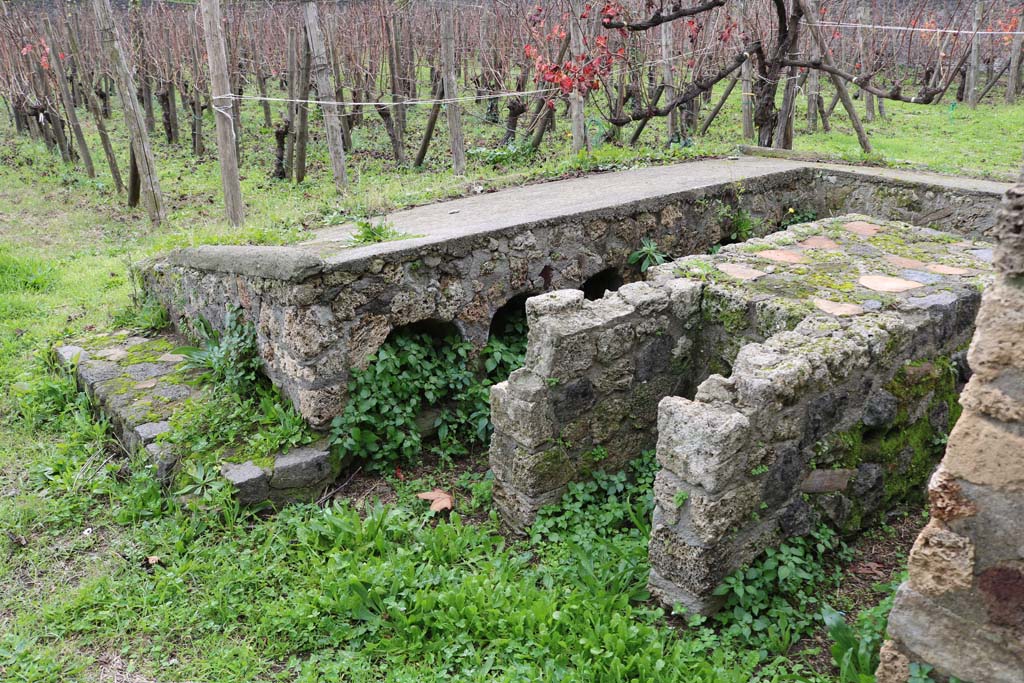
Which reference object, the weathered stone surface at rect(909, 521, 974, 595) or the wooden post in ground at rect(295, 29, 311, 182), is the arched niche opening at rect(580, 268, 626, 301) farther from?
the wooden post in ground at rect(295, 29, 311, 182)

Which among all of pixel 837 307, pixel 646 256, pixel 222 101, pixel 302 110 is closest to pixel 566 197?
pixel 646 256

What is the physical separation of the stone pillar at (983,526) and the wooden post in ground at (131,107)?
356 inches

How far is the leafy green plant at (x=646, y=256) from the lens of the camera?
17.1 feet

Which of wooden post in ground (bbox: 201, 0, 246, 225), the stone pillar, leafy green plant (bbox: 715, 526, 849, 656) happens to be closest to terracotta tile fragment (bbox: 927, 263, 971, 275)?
leafy green plant (bbox: 715, 526, 849, 656)

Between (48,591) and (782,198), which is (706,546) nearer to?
(48,591)

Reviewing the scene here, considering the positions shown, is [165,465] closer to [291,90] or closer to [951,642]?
[951,642]

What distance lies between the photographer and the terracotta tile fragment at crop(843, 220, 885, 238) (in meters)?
4.68

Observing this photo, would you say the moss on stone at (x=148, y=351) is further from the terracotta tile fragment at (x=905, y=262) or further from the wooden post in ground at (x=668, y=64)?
the wooden post in ground at (x=668, y=64)

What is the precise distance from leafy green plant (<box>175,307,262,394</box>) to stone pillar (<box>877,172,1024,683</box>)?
354cm

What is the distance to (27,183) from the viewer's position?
11.7 metres

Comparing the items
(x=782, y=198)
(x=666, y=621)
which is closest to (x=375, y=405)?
(x=666, y=621)

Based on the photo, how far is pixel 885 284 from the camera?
3723mm

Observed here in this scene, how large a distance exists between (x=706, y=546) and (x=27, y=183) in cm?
1257

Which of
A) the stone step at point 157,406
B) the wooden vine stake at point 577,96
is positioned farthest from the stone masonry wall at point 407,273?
the wooden vine stake at point 577,96
